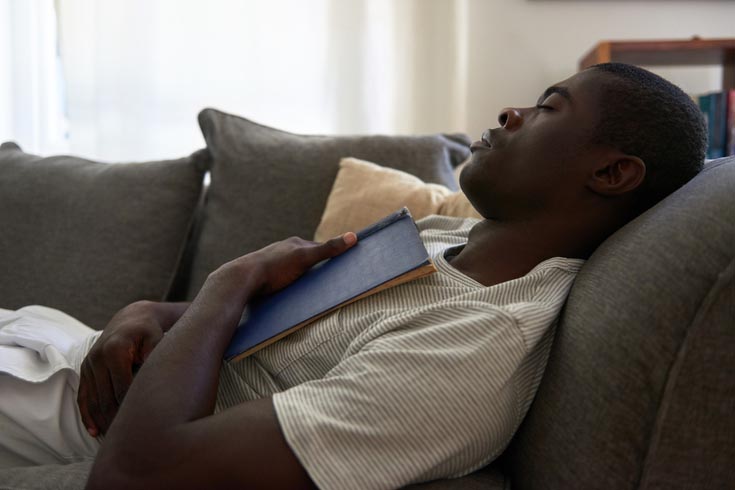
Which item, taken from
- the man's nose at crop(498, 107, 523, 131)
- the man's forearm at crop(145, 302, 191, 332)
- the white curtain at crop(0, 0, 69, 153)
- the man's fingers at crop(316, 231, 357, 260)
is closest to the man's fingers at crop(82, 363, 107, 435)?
the man's forearm at crop(145, 302, 191, 332)

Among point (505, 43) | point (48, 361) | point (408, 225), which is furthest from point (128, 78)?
point (408, 225)

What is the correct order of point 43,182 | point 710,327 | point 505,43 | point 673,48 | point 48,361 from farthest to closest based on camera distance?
point 505,43 → point 673,48 → point 43,182 → point 48,361 → point 710,327

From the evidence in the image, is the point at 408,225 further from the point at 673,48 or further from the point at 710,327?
the point at 673,48

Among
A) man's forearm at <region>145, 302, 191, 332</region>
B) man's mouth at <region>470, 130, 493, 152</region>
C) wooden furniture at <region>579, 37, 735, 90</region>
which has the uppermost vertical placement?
wooden furniture at <region>579, 37, 735, 90</region>

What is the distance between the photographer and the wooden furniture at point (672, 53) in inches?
84.6

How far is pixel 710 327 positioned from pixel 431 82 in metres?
2.07

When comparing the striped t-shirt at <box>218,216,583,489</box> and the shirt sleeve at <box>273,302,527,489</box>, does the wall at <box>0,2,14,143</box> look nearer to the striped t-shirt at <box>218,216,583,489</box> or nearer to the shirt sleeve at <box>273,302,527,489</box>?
the striped t-shirt at <box>218,216,583,489</box>

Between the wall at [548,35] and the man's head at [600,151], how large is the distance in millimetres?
1628

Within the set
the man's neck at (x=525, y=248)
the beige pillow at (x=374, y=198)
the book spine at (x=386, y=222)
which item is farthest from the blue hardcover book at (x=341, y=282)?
the beige pillow at (x=374, y=198)

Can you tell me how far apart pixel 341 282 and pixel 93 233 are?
3.29ft

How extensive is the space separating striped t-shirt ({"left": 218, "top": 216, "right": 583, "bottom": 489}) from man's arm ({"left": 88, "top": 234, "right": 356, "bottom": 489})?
0.09ft

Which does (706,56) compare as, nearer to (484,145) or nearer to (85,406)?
(484,145)

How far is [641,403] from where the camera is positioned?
65 cm

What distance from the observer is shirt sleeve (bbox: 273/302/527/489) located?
0.67m
